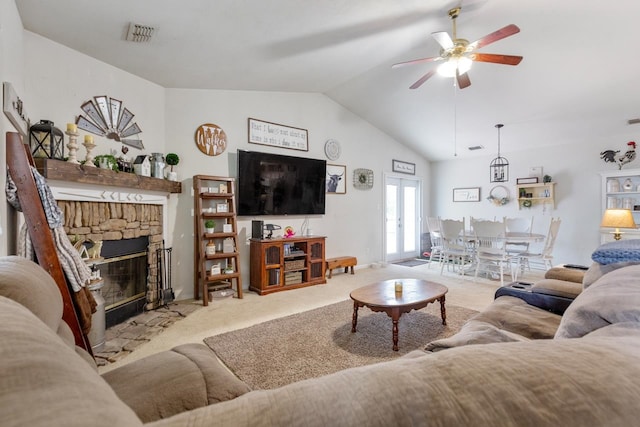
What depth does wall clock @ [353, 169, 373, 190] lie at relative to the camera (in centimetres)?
547

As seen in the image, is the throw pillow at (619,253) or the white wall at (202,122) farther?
the white wall at (202,122)

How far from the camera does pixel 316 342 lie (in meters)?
2.45

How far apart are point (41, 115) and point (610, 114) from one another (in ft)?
22.6

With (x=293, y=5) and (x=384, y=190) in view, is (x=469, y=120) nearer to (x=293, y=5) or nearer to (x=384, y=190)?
(x=384, y=190)

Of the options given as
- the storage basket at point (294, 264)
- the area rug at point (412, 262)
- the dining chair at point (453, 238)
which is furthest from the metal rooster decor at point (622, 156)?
the storage basket at point (294, 264)

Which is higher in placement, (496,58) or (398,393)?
(496,58)

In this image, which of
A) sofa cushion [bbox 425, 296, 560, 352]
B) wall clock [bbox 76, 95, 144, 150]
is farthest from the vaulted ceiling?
sofa cushion [bbox 425, 296, 560, 352]

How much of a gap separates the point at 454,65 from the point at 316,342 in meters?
2.86

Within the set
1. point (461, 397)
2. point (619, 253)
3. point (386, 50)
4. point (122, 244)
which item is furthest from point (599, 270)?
point (122, 244)

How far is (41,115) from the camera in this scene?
2.45m

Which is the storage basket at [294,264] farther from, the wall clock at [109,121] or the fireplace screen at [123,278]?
the wall clock at [109,121]

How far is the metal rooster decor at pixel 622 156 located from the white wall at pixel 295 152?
315 centimetres

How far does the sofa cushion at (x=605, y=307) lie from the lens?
2.93 ft

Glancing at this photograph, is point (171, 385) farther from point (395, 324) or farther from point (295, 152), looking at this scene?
point (295, 152)
